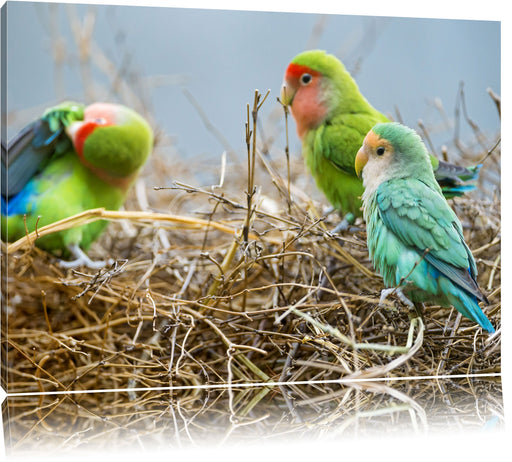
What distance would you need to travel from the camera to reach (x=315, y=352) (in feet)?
5.71

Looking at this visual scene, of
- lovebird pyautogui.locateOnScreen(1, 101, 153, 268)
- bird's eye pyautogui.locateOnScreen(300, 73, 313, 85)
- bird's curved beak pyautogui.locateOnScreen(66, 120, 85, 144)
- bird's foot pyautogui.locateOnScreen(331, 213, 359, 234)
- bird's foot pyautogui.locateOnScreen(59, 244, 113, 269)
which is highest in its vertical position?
bird's eye pyautogui.locateOnScreen(300, 73, 313, 85)

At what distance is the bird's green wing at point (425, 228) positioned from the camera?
5.29ft

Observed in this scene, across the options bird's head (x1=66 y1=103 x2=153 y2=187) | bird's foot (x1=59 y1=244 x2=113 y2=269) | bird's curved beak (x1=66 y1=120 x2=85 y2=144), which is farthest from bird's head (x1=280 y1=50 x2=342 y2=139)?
bird's foot (x1=59 y1=244 x2=113 y2=269)

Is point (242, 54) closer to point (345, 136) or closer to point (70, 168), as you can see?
point (345, 136)

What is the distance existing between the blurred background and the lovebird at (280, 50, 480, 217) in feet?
0.22

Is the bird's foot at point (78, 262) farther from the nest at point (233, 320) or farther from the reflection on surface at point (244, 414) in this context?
the reflection on surface at point (244, 414)

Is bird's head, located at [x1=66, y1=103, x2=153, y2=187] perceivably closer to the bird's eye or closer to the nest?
the nest

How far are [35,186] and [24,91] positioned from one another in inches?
10.9

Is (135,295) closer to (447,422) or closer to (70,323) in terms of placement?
(70,323)

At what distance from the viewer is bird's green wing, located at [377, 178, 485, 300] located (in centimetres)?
161

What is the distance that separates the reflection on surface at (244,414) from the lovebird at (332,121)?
1.75 feet

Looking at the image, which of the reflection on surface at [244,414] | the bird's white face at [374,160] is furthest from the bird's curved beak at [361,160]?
the reflection on surface at [244,414]

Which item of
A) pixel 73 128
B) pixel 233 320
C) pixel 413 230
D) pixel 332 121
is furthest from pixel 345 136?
pixel 73 128

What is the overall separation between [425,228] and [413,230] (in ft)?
0.10
